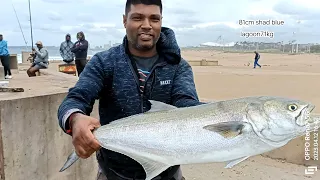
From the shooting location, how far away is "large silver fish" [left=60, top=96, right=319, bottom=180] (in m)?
2.17

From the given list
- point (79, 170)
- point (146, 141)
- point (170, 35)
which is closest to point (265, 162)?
point (79, 170)

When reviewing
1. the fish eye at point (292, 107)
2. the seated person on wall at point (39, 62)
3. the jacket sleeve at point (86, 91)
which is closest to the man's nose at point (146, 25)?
the jacket sleeve at point (86, 91)

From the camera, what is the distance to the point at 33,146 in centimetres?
463

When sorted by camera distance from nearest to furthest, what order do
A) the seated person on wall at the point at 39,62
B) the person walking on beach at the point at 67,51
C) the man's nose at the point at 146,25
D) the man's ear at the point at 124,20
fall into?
the man's nose at the point at 146,25 < the man's ear at the point at 124,20 < the seated person on wall at the point at 39,62 < the person walking on beach at the point at 67,51

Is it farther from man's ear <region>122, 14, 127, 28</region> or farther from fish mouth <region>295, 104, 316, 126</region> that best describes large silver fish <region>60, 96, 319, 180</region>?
man's ear <region>122, 14, 127, 28</region>

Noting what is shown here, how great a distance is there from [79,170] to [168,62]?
2.99m

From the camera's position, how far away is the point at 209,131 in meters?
2.25

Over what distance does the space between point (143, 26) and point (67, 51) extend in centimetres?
1260

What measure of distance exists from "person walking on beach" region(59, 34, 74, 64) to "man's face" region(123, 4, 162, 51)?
12.5 m

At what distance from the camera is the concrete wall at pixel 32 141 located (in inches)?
170

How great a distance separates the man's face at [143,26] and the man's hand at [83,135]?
70 centimetres

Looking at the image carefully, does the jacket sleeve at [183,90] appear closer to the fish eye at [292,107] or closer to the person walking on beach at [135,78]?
the person walking on beach at [135,78]

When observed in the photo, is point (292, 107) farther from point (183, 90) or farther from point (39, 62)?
point (39, 62)
